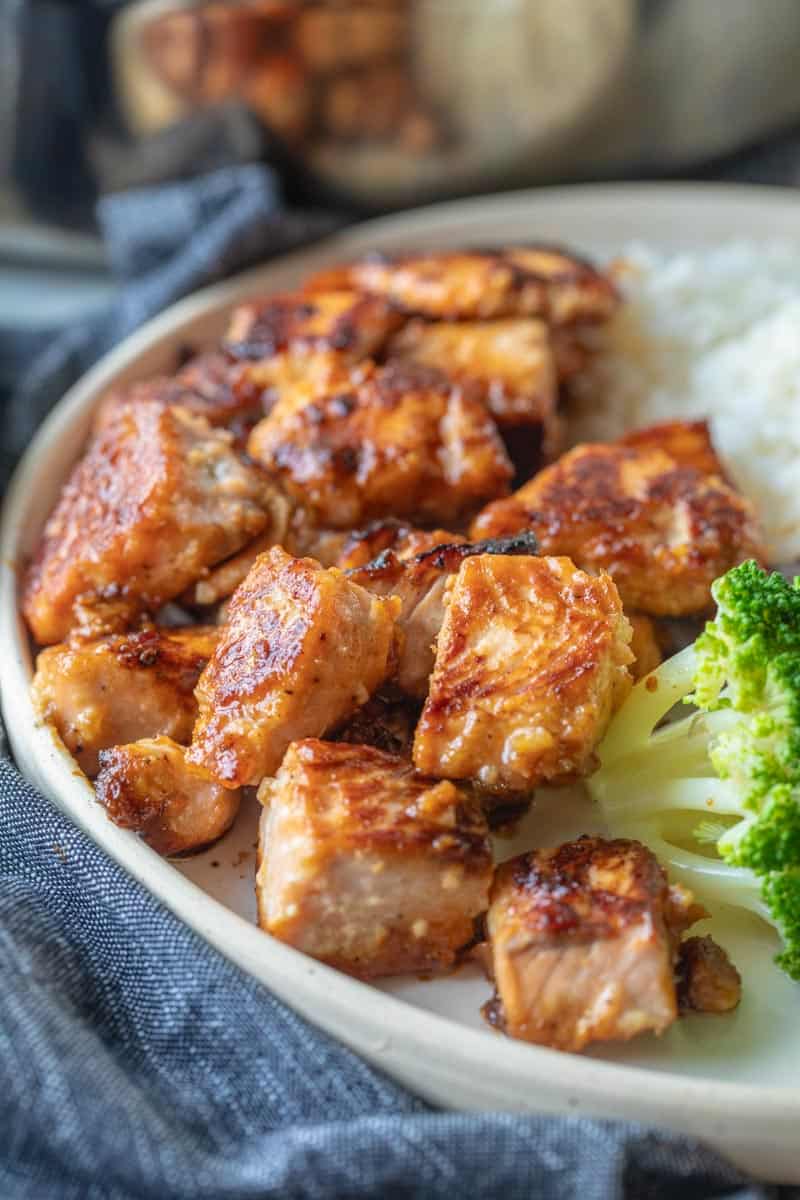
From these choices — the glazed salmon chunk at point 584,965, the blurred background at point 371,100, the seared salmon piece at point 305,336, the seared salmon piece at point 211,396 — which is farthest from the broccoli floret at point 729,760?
the blurred background at point 371,100

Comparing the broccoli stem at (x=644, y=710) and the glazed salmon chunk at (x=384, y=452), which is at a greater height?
the glazed salmon chunk at (x=384, y=452)

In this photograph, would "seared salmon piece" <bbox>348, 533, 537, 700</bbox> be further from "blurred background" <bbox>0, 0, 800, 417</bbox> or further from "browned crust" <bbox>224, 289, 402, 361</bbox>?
"blurred background" <bbox>0, 0, 800, 417</bbox>

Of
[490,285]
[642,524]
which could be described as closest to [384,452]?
[642,524]

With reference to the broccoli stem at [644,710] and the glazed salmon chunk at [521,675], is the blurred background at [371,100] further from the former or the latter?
the broccoli stem at [644,710]

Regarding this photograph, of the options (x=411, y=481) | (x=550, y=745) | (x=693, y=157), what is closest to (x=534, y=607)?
(x=550, y=745)

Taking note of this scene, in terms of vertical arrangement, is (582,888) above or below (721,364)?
below

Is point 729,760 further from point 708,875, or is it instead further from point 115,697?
point 115,697

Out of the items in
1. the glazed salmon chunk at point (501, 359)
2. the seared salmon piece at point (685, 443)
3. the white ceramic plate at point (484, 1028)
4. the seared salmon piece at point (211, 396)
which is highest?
the glazed salmon chunk at point (501, 359)
